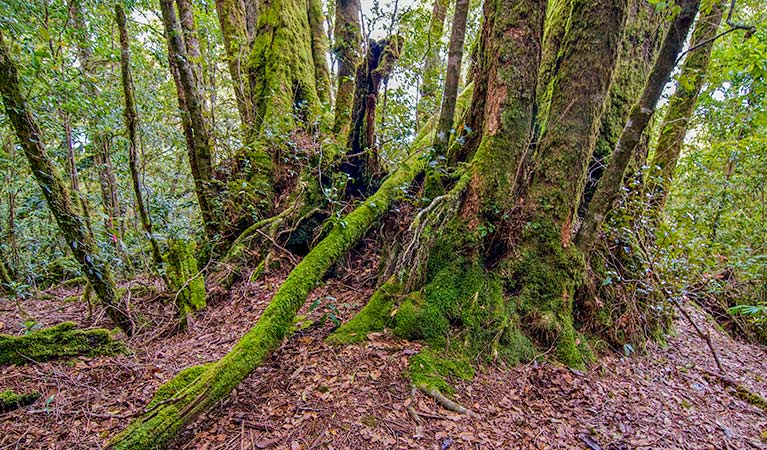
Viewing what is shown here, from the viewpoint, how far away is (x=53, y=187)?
3348 mm

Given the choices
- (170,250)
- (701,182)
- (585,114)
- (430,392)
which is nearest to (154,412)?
(430,392)

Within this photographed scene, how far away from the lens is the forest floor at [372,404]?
8.15 ft

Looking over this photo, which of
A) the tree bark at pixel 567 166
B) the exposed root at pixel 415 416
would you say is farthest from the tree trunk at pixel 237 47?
the exposed root at pixel 415 416

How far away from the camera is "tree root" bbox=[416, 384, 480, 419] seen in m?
2.72

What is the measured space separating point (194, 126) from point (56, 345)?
3392 millimetres

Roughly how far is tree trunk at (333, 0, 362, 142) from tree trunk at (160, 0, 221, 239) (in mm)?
2257

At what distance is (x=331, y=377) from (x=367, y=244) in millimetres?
2655

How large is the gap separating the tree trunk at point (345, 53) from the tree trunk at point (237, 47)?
195 centimetres

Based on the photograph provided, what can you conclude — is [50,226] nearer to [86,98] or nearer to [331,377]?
[86,98]

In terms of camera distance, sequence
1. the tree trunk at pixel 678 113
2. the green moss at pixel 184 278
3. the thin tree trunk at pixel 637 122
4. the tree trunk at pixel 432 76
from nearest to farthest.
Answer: the thin tree trunk at pixel 637 122 → the green moss at pixel 184 278 → the tree trunk at pixel 678 113 → the tree trunk at pixel 432 76

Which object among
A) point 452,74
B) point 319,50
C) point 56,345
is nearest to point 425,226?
point 452,74

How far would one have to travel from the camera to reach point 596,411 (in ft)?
9.59

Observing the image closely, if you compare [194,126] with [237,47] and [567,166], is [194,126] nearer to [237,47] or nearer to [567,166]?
[237,47]

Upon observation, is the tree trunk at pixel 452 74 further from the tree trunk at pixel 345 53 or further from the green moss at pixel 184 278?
the green moss at pixel 184 278
